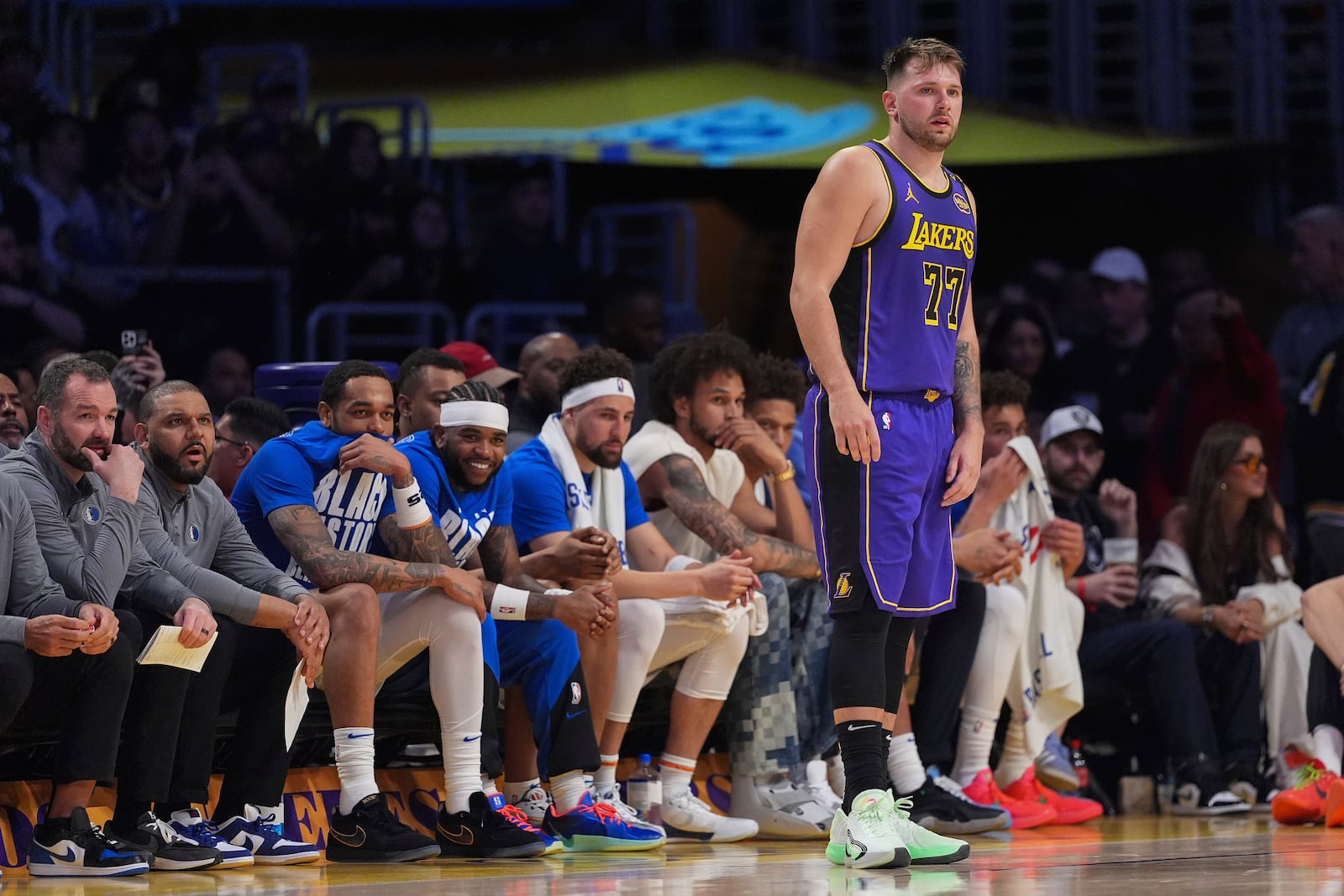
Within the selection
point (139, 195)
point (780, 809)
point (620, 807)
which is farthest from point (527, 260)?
point (620, 807)

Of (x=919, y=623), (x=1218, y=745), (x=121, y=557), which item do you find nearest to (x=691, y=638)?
(x=919, y=623)

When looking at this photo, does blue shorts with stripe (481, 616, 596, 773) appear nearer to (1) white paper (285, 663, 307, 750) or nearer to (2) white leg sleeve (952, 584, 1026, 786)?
(1) white paper (285, 663, 307, 750)

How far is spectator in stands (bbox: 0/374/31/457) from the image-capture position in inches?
202

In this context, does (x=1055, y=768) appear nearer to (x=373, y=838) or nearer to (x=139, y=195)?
(x=373, y=838)

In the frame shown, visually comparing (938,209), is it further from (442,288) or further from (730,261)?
(730,261)

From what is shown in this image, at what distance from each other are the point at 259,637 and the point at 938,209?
202 centimetres

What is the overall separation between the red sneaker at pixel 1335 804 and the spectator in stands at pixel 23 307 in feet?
16.9

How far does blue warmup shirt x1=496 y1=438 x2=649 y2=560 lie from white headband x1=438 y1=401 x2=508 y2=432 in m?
0.27

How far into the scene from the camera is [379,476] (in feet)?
17.0

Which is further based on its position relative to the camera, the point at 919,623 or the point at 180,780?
the point at 919,623

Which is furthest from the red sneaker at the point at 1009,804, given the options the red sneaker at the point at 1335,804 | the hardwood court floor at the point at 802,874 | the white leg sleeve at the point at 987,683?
the red sneaker at the point at 1335,804

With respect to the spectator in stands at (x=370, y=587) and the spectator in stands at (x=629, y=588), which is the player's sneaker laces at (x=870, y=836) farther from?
the spectator in stands at (x=629, y=588)

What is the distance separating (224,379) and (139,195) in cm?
143

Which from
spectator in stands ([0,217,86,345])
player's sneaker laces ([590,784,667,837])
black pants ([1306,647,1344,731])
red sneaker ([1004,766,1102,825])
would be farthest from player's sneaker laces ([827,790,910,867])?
spectator in stands ([0,217,86,345])
